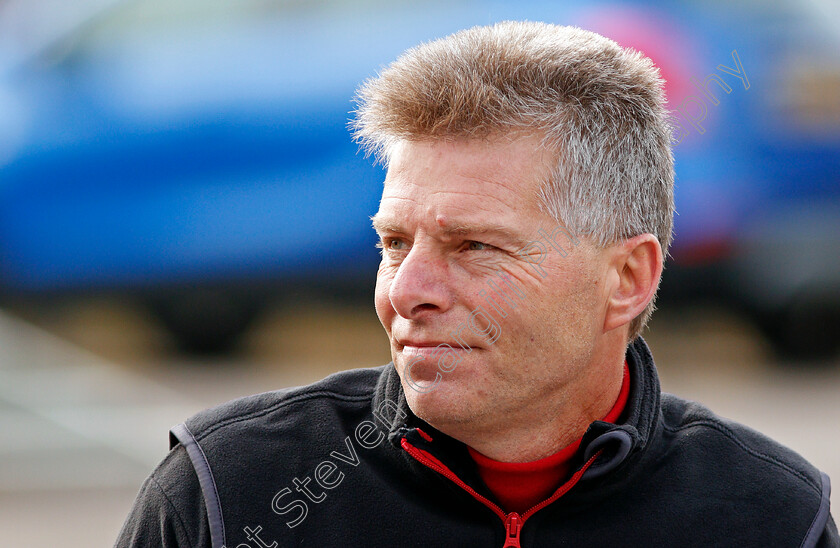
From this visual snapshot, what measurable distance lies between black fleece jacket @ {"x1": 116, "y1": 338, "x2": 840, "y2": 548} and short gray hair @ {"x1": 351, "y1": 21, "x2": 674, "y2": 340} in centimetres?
47

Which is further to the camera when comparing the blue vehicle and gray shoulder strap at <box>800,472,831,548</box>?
the blue vehicle

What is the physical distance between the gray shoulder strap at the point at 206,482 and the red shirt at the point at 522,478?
0.56m

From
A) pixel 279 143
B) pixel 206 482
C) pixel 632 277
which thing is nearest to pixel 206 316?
pixel 279 143

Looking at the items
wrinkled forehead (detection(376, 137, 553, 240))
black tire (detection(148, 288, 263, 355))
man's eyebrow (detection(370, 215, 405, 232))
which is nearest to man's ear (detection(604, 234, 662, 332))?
wrinkled forehead (detection(376, 137, 553, 240))

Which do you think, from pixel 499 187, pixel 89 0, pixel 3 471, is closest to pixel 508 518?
pixel 499 187

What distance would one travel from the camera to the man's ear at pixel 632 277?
7.02 feet

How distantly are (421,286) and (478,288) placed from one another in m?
0.12

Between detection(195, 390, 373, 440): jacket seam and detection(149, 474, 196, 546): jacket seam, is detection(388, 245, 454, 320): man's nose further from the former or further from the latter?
detection(149, 474, 196, 546): jacket seam

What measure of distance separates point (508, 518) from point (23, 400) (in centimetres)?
492

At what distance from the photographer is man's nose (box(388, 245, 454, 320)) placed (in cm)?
193

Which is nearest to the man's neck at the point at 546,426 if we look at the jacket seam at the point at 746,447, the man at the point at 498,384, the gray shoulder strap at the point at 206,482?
the man at the point at 498,384

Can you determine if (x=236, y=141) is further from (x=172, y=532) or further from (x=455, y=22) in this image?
(x=172, y=532)

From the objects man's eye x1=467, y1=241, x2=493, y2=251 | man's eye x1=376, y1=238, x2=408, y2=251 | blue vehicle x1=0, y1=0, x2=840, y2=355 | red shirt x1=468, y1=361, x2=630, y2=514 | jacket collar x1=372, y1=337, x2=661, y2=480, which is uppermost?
blue vehicle x1=0, y1=0, x2=840, y2=355

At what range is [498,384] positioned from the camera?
6.40ft
